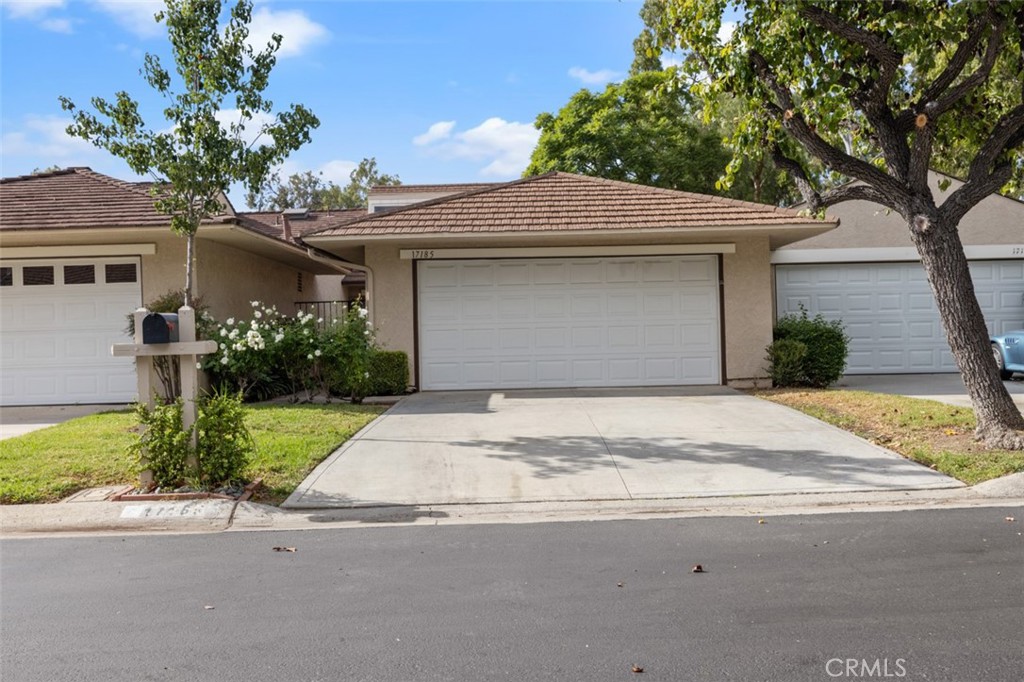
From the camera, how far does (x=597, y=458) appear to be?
8070 millimetres

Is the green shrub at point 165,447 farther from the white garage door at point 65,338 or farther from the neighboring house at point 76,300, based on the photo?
the white garage door at point 65,338

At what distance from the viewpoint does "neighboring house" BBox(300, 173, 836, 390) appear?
46.0ft

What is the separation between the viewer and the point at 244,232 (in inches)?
516

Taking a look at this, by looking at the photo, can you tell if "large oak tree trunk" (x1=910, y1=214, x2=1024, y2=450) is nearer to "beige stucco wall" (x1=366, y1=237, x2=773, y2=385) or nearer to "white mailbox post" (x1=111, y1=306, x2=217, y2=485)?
"beige stucco wall" (x1=366, y1=237, x2=773, y2=385)

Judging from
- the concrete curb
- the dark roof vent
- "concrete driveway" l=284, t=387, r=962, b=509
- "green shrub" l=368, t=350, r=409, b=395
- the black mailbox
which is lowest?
the concrete curb

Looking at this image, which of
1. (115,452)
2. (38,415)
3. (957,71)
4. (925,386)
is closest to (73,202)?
(38,415)

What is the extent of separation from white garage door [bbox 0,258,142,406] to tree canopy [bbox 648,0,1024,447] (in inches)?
415

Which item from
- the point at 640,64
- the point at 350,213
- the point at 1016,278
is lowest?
the point at 1016,278

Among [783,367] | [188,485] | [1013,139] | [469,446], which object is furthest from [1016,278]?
[188,485]

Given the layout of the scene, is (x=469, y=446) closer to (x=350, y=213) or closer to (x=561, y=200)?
(x=561, y=200)

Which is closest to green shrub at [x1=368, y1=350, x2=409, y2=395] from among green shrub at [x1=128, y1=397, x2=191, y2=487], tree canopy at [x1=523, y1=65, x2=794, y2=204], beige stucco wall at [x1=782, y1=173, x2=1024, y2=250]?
green shrub at [x1=128, y1=397, x2=191, y2=487]

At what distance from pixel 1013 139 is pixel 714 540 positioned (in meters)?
6.41

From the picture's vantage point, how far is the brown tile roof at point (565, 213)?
517 inches

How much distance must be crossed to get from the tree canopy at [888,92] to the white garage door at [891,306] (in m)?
7.22
